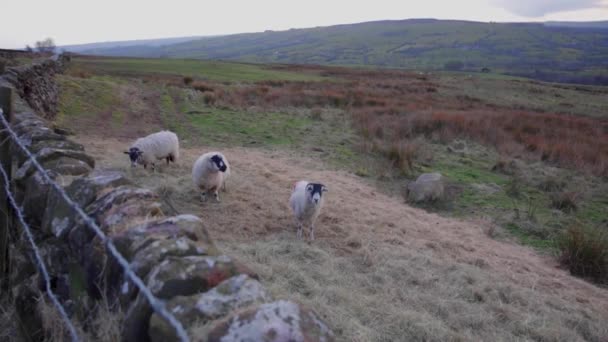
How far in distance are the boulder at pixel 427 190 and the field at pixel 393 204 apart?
21 centimetres

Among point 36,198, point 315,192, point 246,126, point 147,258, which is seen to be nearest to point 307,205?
point 315,192

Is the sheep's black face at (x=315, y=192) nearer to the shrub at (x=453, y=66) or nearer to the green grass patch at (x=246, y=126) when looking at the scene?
the green grass patch at (x=246, y=126)

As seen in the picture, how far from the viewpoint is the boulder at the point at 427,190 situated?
384 inches

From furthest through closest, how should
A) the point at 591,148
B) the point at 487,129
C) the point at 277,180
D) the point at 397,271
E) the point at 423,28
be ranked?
the point at 423,28 < the point at 487,129 < the point at 591,148 < the point at 277,180 < the point at 397,271

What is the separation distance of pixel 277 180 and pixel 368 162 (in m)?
3.84

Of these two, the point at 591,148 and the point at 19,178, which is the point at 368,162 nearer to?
the point at 591,148

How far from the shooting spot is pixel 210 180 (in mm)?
8102

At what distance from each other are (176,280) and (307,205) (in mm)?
5044

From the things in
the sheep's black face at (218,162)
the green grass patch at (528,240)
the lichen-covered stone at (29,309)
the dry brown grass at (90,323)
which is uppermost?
the dry brown grass at (90,323)

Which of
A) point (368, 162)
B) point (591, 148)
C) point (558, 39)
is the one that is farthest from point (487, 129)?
point (558, 39)

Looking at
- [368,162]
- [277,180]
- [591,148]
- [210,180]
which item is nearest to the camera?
[210,180]

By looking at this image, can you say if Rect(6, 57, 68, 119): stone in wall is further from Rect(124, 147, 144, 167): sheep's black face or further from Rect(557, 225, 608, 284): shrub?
Rect(557, 225, 608, 284): shrub

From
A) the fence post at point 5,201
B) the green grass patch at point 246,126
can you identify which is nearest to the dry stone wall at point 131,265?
the fence post at point 5,201

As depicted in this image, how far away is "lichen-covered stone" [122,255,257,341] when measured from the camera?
212cm
